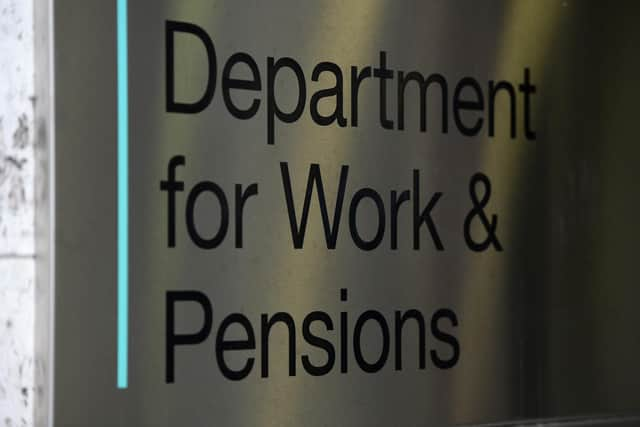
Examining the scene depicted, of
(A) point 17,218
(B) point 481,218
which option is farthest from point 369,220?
(A) point 17,218

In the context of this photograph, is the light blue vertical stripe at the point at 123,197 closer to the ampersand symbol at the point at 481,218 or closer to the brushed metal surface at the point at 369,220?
the brushed metal surface at the point at 369,220

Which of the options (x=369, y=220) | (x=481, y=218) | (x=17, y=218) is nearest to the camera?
(x=17, y=218)

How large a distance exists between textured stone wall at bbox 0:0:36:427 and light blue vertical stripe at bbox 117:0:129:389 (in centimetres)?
17

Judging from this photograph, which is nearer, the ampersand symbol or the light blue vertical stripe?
the light blue vertical stripe

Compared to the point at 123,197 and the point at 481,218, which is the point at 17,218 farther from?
the point at 481,218

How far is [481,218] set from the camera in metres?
2.69

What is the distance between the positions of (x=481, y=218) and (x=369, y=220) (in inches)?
14.3

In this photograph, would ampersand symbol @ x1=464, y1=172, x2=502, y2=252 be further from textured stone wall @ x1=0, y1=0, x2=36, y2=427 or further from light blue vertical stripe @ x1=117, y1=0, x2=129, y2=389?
textured stone wall @ x1=0, y1=0, x2=36, y2=427

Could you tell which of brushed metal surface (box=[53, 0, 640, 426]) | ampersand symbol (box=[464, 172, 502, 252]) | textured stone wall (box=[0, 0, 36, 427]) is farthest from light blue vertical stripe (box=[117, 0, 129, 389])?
ampersand symbol (box=[464, 172, 502, 252])

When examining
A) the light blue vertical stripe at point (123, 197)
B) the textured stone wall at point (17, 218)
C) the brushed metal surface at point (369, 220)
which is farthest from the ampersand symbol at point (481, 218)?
the textured stone wall at point (17, 218)

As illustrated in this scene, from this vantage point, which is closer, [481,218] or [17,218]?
[17,218]

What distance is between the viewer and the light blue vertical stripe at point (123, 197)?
2123mm

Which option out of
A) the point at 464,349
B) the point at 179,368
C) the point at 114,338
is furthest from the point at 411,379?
the point at 114,338

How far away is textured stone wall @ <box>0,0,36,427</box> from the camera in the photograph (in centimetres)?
207
